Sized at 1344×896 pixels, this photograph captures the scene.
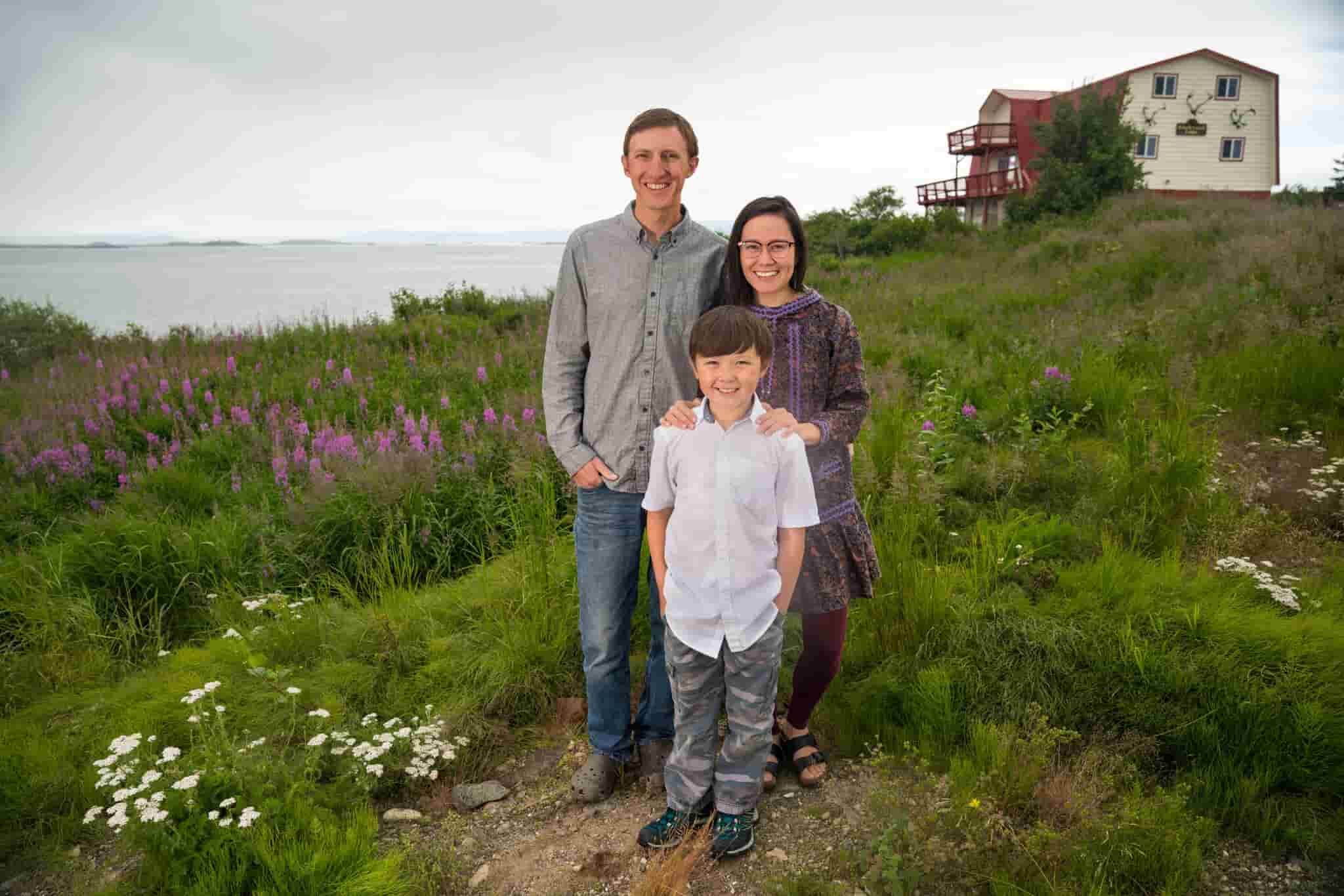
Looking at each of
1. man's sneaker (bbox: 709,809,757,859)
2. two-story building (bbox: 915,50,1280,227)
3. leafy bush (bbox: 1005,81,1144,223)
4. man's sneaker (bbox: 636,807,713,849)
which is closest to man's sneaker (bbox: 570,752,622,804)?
man's sneaker (bbox: 636,807,713,849)

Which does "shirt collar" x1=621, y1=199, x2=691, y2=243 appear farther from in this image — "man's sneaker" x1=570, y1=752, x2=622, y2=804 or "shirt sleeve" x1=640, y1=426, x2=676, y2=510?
"man's sneaker" x1=570, y1=752, x2=622, y2=804

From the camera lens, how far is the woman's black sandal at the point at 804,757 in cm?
320

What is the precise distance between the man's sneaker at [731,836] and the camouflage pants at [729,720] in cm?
3

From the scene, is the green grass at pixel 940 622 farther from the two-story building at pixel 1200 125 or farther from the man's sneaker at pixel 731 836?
the two-story building at pixel 1200 125

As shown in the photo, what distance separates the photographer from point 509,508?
521 centimetres

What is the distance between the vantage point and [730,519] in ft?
8.59

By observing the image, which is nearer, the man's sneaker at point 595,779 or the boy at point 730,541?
the boy at point 730,541

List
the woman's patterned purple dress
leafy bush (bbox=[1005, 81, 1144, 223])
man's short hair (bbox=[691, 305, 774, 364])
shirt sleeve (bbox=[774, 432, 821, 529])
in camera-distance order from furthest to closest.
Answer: leafy bush (bbox=[1005, 81, 1144, 223])
the woman's patterned purple dress
shirt sleeve (bbox=[774, 432, 821, 529])
man's short hair (bbox=[691, 305, 774, 364])

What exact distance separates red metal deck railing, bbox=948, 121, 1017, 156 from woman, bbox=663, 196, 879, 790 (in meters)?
37.1

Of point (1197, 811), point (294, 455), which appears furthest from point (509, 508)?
point (1197, 811)

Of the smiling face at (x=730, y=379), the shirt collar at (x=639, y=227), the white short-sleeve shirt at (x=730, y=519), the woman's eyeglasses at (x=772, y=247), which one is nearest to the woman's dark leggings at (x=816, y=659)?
the white short-sleeve shirt at (x=730, y=519)

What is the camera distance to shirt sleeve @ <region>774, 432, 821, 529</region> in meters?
2.63

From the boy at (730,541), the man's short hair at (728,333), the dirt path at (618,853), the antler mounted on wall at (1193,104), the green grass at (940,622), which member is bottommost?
the dirt path at (618,853)

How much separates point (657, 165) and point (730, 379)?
0.98m
